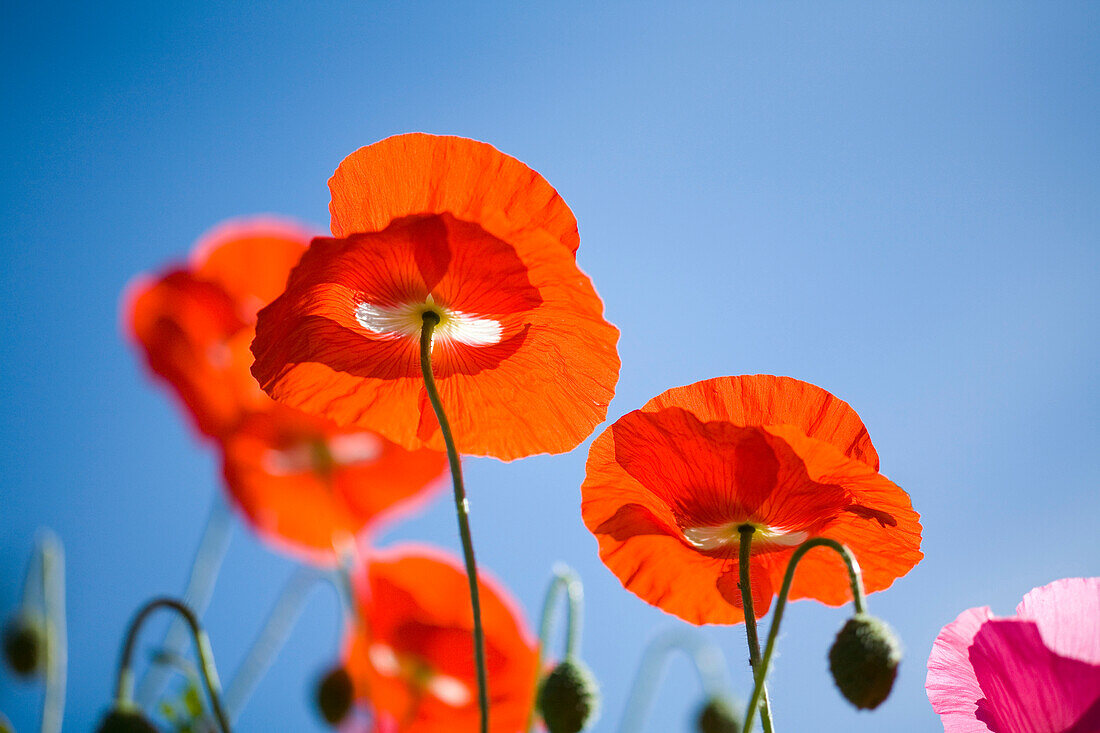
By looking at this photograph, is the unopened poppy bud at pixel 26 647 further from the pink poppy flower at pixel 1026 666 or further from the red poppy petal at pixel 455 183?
the pink poppy flower at pixel 1026 666

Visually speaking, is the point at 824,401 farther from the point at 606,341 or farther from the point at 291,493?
the point at 291,493

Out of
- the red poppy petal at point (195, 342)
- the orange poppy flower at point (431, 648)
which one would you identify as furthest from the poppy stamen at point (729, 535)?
the red poppy petal at point (195, 342)

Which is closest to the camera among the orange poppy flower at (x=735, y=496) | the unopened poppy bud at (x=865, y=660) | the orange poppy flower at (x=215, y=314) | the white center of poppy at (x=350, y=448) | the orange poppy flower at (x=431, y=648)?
the unopened poppy bud at (x=865, y=660)

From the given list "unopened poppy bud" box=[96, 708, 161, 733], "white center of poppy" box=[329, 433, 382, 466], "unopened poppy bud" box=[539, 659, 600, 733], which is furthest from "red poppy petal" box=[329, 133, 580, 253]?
"white center of poppy" box=[329, 433, 382, 466]

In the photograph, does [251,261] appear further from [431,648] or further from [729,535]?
[729,535]

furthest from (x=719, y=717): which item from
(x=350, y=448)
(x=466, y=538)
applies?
(x=350, y=448)

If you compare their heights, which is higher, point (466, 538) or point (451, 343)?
point (451, 343)

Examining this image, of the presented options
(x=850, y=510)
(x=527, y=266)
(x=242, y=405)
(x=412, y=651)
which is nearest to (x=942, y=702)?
(x=850, y=510)
